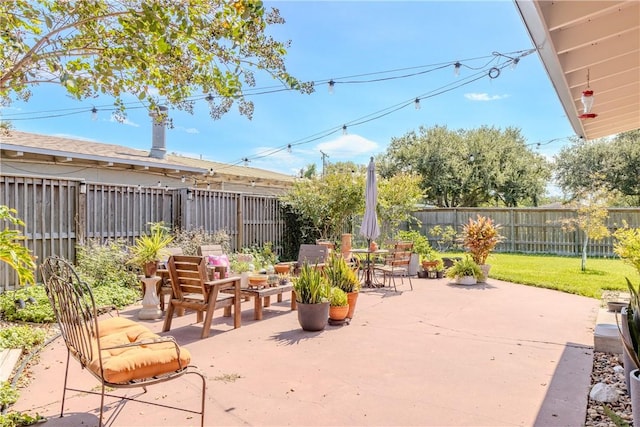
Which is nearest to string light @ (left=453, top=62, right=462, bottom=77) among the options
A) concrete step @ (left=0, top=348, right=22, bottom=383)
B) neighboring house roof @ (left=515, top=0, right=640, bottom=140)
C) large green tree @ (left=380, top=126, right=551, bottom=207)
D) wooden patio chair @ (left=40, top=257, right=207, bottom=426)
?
neighboring house roof @ (left=515, top=0, right=640, bottom=140)

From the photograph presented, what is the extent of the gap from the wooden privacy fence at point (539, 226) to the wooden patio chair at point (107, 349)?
13983 millimetres

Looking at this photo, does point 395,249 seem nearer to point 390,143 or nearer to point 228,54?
point 228,54

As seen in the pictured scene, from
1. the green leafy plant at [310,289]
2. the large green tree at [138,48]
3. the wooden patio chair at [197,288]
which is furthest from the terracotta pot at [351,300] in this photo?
the large green tree at [138,48]

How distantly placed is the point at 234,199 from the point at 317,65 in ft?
14.6

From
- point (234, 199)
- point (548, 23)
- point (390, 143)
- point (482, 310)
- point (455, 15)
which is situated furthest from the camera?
point (390, 143)

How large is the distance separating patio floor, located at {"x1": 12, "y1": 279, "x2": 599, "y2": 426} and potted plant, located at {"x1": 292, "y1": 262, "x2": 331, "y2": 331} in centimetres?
15

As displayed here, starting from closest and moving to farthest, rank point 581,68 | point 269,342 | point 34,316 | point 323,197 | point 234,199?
point 581,68 → point 269,342 → point 34,316 → point 234,199 → point 323,197

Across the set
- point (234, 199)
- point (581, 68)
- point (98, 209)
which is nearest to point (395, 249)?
point (234, 199)

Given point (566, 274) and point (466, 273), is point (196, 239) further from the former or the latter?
point (566, 274)

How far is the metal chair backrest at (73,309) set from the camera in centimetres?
242

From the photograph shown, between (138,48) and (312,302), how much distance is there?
3205mm

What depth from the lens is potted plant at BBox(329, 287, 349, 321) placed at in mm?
5316

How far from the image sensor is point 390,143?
2475 cm

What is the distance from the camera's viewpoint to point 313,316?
4.96 metres
